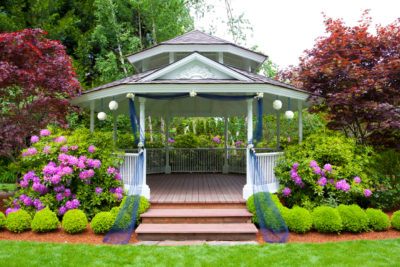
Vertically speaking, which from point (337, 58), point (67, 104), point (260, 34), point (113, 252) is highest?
point (260, 34)

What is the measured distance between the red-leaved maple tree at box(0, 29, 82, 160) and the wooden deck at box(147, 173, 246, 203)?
370 cm

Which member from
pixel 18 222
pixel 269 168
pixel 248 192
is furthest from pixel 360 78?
pixel 18 222

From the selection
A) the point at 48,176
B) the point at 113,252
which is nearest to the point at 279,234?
the point at 113,252

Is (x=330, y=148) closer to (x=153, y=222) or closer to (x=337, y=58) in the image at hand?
(x=337, y=58)

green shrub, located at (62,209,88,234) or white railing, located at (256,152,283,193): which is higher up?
white railing, located at (256,152,283,193)

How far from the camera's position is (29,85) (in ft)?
23.6

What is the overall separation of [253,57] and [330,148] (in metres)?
4.18

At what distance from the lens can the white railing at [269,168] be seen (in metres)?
7.21

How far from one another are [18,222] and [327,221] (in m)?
6.36

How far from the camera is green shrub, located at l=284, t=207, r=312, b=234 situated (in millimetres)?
5676

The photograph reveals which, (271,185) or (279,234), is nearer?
(279,234)

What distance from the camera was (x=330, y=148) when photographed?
23.1ft

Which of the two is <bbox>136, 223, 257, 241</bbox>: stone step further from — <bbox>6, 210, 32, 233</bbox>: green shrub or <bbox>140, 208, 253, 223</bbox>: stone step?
<bbox>6, 210, 32, 233</bbox>: green shrub

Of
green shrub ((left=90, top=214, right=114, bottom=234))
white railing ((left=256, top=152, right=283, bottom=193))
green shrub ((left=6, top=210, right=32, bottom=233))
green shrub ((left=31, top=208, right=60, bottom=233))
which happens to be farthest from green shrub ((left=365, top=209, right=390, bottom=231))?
green shrub ((left=6, top=210, right=32, bottom=233))
